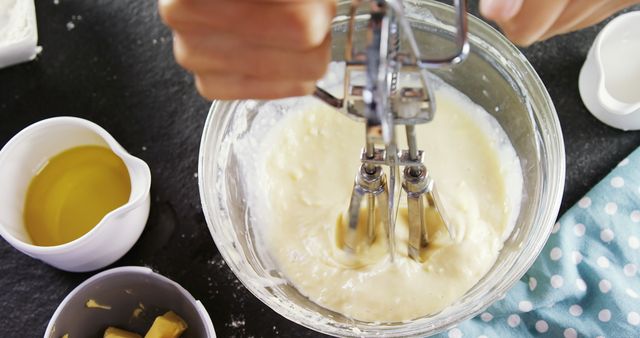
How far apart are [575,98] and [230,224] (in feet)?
1.35

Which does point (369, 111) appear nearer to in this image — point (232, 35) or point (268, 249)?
point (232, 35)

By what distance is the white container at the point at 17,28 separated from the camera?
2.90 feet

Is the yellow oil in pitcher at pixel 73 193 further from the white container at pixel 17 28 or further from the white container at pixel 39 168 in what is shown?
the white container at pixel 17 28

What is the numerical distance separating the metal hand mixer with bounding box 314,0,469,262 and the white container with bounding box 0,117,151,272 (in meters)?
0.21

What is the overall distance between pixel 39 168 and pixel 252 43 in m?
0.42

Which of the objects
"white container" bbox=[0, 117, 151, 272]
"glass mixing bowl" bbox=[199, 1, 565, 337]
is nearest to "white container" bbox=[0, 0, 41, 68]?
"white container" bbox=[0, 117, 151, 272]

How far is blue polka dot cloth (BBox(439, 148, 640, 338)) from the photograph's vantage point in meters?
0.81

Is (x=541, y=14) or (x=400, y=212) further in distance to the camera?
(x=400, y=212)

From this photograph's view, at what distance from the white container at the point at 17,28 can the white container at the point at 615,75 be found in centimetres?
62

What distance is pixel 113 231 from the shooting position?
768mm

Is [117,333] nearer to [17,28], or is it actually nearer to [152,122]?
[152,122]

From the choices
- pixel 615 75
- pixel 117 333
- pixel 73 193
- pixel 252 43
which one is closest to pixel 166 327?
pixel 117 333

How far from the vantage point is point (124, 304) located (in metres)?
0.82

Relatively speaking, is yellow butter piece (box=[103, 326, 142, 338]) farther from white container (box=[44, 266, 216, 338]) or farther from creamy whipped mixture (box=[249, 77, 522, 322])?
creamy whipped mixture (box=[249, 77, 522, 322])
